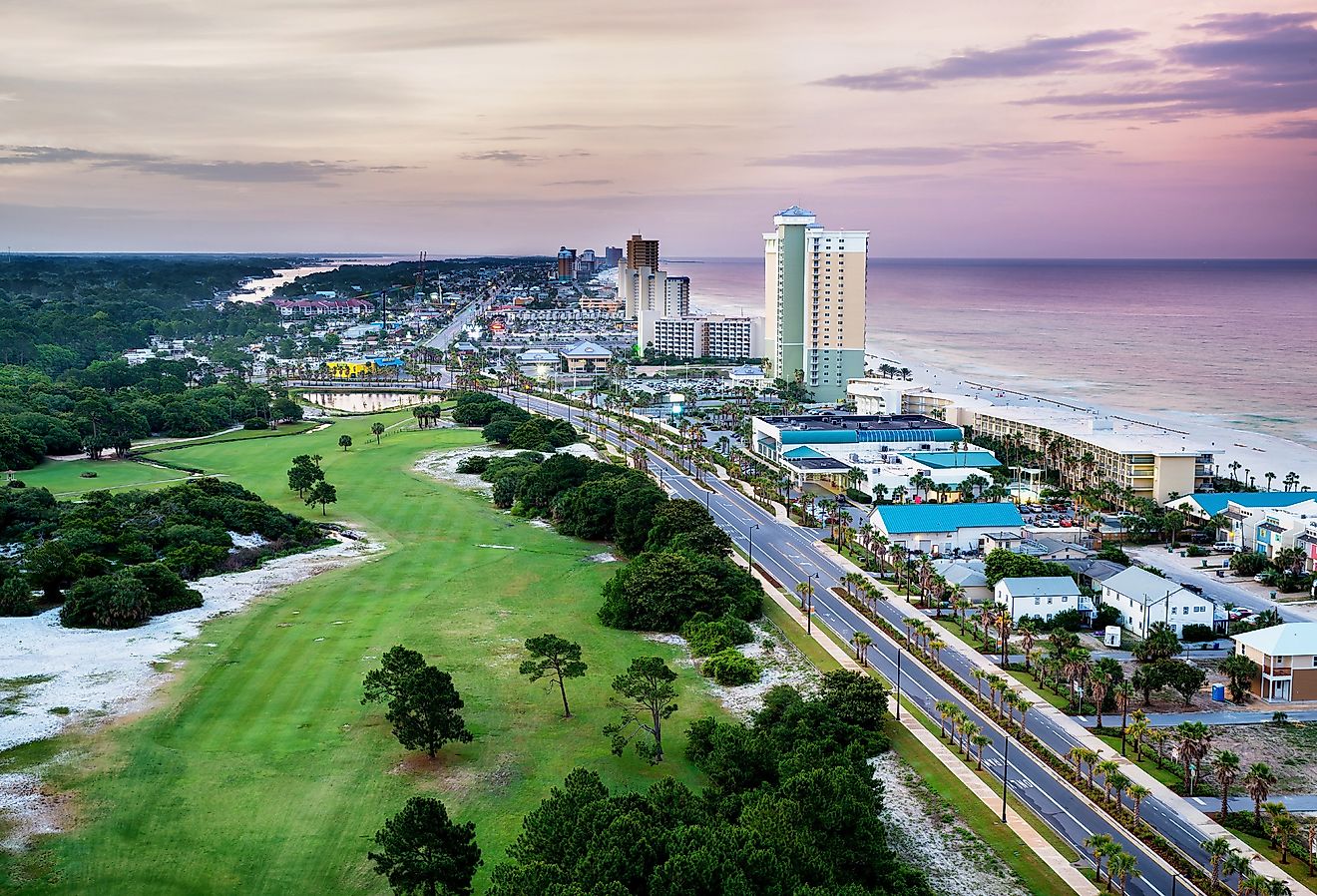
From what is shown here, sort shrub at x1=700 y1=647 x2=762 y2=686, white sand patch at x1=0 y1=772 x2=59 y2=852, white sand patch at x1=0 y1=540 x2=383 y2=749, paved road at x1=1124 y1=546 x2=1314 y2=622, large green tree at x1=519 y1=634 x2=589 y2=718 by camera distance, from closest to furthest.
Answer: white sand patch at x1=0 y1=772 x2=59 y2=852 < white sand patch at x1=0 y1=540 x2=383 y2=749 < large green tree at x1=519 y1=634 x2=589 y2=718 < shrub at x1=700 y1=647 x2=762 y2=686 < paved road at x1=1124 y1=546 x2=1314 y2=622

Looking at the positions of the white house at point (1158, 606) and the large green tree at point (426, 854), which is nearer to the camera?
the large green tree at point (426, 854)

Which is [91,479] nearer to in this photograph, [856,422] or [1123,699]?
[856,422]

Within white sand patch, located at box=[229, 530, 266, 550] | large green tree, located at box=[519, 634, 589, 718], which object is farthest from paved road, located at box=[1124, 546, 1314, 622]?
white sand patch, located at box=[229, 530, 266, 550]

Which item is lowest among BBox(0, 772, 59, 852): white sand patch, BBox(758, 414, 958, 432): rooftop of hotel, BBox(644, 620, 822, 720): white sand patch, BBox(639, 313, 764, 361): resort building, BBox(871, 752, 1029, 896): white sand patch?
BBox(871, 752, 1029, 896): white sand patch

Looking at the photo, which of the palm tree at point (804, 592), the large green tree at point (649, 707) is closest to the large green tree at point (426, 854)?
the large green tree at point (649, 707)

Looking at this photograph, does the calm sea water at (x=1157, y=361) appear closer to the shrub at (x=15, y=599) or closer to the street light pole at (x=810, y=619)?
the street light pole at (x=810, y=619)

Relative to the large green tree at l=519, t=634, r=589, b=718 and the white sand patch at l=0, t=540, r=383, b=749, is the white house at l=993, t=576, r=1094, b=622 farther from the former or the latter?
the white sand patch at l=0, t=540, r=383, b=749

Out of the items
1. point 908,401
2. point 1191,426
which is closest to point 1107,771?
point 908,401

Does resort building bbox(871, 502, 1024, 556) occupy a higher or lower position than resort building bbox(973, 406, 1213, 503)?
lower
